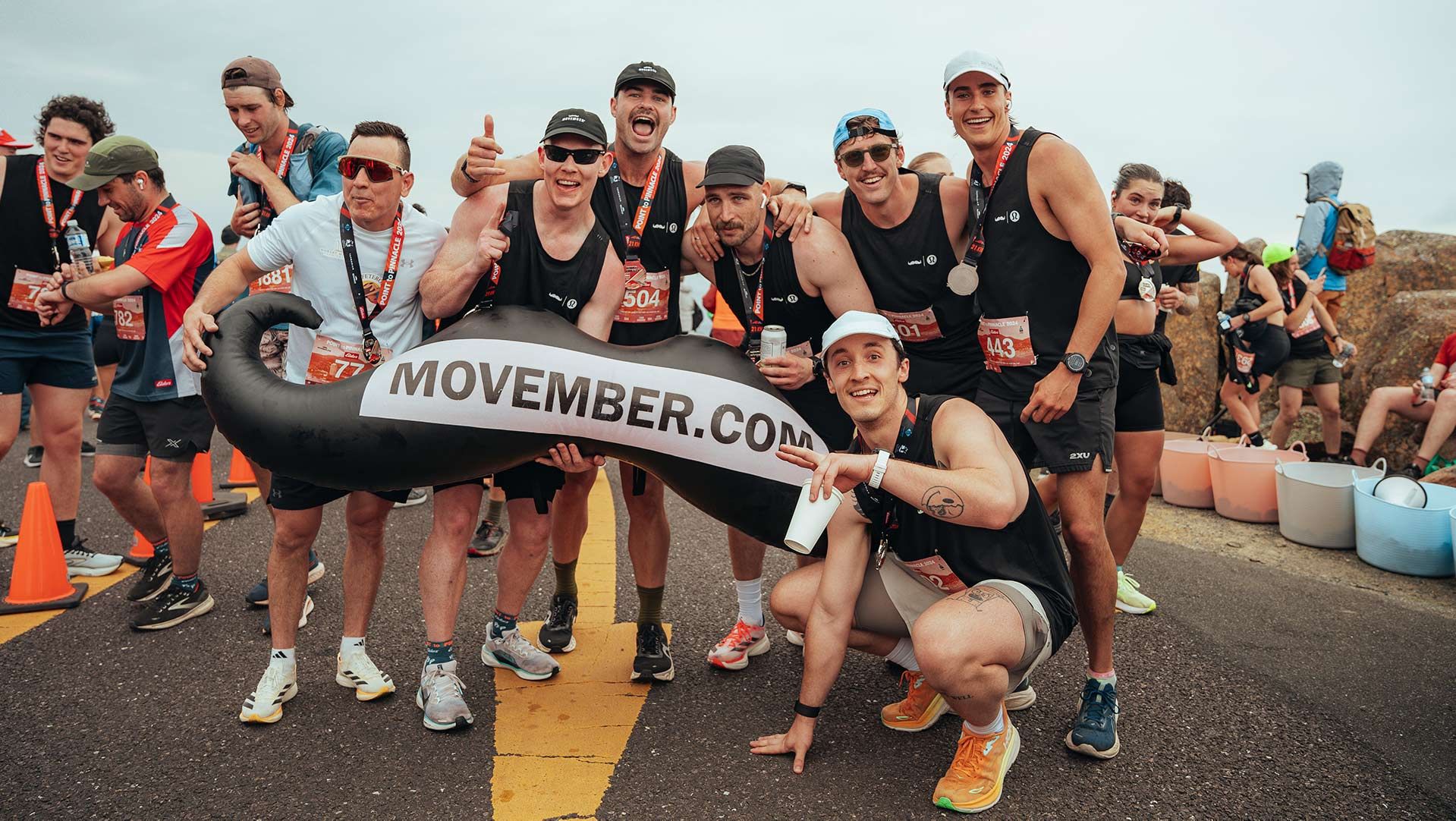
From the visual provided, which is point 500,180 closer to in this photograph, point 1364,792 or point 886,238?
point 886,238

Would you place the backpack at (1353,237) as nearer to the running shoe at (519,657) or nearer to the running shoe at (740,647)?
the running shoe at (740,647)

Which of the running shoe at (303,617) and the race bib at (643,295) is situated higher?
the race bib at (643,295)

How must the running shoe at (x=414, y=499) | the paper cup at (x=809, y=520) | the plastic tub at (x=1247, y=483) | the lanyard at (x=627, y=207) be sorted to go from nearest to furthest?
1. the paper cup at (x=809, y=520)
2. the lanyard at (x=627, y=207)
3. the plastic tub at (x=1247, y=483)
4. the running shoe at (x=414, y=499)

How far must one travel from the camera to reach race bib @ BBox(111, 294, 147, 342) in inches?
171

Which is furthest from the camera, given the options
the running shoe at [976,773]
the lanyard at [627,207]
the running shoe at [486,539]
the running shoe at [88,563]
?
the running shoe at [486,539]

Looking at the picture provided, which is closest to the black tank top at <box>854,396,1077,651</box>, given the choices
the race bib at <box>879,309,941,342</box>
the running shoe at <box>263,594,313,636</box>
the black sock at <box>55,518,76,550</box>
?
the race bib at <box>879,309,941,342</box>

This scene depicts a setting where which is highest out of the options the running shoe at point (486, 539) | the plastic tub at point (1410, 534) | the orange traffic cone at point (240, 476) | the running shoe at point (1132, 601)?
the plastic tub at point (1410, 534)

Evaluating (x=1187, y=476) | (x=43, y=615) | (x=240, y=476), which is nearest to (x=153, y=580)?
(x=43, y=615)

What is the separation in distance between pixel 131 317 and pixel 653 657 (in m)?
3.06

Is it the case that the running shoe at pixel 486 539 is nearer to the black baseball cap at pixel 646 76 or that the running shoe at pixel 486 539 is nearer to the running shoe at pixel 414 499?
the running shoe at pixel 414 499

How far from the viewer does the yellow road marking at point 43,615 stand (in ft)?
13.6

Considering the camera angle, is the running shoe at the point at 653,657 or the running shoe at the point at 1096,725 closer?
the running shoe at the point at 1096,725

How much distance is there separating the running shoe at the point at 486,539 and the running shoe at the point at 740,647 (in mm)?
1928

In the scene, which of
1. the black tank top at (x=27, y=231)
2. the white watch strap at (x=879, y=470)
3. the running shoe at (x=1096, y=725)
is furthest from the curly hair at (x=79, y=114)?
the running shoe at (x=1096, y=725)
